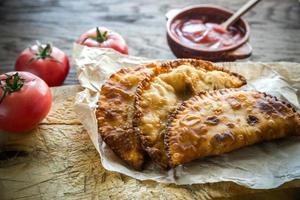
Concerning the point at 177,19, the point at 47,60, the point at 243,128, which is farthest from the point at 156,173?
the point at 177,19

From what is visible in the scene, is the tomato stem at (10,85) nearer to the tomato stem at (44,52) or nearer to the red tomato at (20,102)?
the red tomato at (20,102)

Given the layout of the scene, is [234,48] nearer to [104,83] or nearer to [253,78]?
[253,78]

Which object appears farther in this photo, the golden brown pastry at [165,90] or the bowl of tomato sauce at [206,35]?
the bowl of tomato sauce at [206,35]

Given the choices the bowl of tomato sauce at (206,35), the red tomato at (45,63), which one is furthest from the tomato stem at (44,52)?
the bowl of tomato sauce at (206,35)

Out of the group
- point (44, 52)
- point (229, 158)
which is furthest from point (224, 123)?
point (44, 52)

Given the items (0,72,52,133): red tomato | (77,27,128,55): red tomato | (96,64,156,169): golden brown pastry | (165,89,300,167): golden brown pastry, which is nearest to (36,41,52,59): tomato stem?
(77,27,128,55): red tomato
